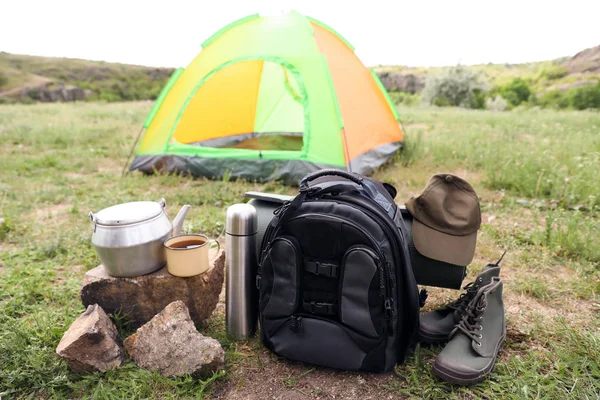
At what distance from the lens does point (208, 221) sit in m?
3.21

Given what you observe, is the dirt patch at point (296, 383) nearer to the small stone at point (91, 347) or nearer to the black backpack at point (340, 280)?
the black backpack at point (340, 280)

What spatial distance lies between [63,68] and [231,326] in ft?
158

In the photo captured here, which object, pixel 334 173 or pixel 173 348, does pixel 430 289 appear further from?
pixel 173 348

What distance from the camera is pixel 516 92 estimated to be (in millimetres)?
31859

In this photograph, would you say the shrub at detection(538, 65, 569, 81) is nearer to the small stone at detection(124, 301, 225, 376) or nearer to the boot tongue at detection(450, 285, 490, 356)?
the boot tongue at detection(450, 285, 490, 356)

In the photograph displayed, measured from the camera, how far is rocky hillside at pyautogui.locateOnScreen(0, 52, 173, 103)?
3225cm

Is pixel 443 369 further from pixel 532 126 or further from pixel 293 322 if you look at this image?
pixel 532 126

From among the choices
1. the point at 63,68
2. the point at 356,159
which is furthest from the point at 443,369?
the point at 63,68

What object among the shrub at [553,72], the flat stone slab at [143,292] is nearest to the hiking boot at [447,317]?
the flat stone slab at [143,292]

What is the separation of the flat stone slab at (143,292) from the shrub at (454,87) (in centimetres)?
2458

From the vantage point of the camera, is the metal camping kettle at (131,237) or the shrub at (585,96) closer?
the metal camping kettle at (131,237)

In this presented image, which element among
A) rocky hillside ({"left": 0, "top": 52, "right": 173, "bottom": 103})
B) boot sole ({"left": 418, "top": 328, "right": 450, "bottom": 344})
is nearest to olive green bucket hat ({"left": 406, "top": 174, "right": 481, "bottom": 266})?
boot sole ({"left": 418, "top": 328, "right": 450, "bottom": 344})

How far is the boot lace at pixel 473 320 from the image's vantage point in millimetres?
1674

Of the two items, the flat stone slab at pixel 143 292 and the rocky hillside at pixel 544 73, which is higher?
the rocky hillside at pixel 544 73
